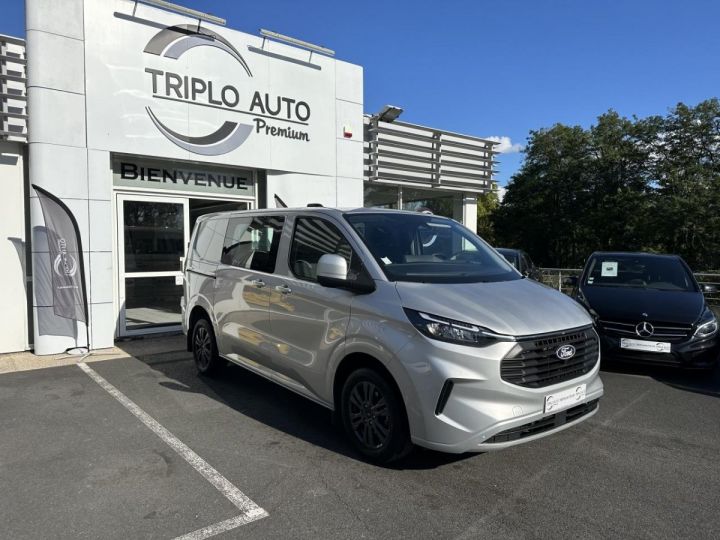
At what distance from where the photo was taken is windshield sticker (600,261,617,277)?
748cm

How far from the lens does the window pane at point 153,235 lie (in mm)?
8352

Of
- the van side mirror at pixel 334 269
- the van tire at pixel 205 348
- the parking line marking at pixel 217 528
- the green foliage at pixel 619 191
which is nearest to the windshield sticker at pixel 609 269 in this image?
the van side mirror at pixel 334 269

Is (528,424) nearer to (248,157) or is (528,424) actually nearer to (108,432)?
(108,432)

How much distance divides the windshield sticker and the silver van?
367cm

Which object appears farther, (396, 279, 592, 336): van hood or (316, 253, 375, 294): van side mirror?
(316, 253, 375, 294): van side mirror

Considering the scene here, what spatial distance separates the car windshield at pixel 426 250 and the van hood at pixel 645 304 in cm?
256

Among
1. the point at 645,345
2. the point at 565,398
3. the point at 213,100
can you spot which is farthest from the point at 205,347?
the point at 645,345

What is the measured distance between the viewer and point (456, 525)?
9.59ft

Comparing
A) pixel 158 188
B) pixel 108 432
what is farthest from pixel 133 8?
pixel 108 432

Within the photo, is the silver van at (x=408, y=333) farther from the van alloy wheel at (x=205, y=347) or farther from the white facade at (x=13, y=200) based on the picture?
the white facade at (x=13, y=200)

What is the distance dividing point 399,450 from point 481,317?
3.50 feet

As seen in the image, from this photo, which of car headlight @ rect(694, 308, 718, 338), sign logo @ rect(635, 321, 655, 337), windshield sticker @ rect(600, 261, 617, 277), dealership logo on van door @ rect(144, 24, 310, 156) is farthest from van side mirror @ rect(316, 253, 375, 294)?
dealership logo on van door @ rect(144, 24, 310, 156)

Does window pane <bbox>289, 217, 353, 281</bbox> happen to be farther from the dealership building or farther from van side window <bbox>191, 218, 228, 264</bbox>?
the dealership building

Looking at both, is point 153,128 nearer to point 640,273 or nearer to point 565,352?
point 565,352
